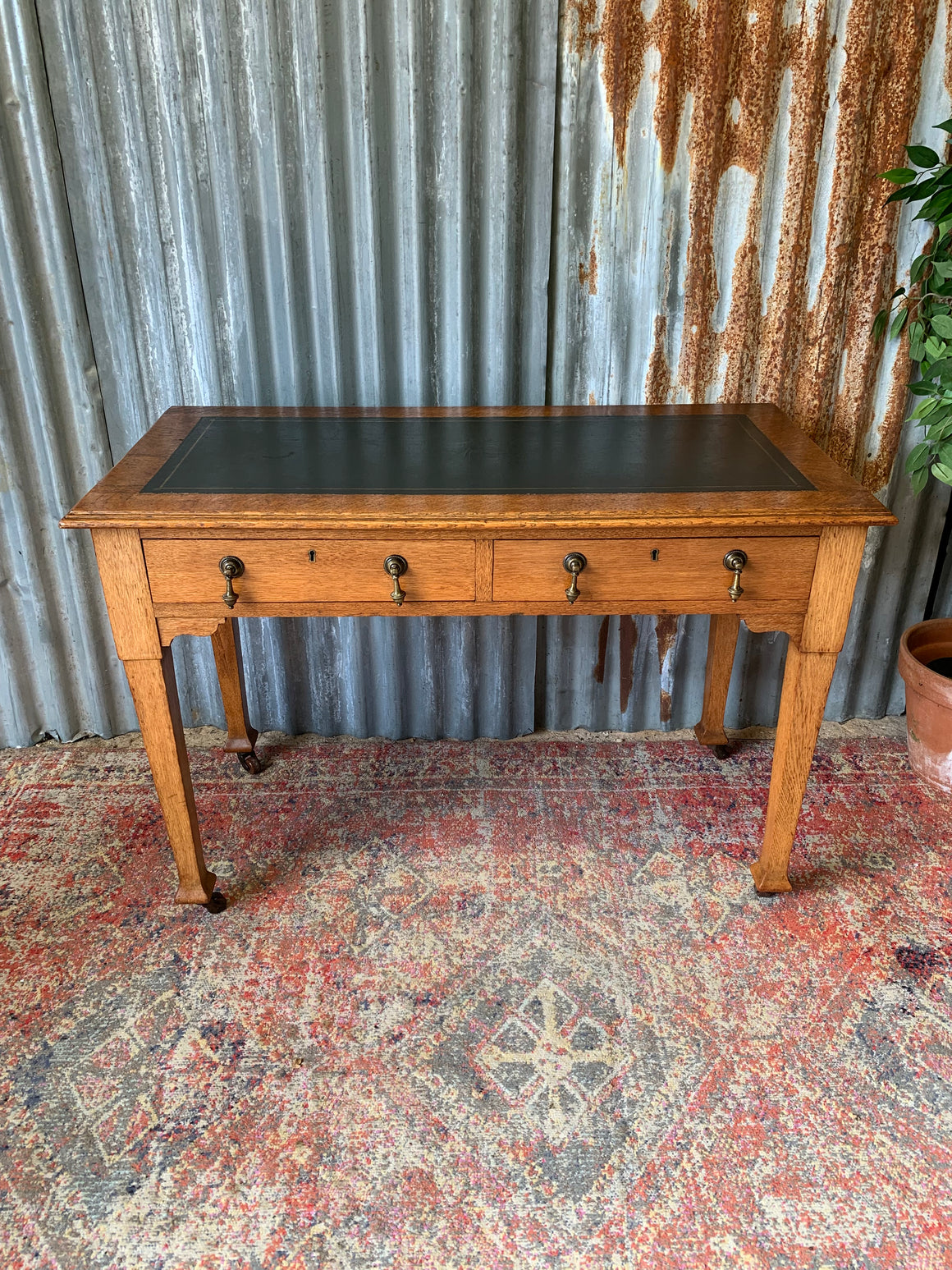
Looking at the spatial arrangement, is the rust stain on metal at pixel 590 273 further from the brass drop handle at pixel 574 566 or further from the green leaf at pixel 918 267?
the brass drop handle at pixel 574 566

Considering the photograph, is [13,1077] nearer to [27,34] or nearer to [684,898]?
[684,898]

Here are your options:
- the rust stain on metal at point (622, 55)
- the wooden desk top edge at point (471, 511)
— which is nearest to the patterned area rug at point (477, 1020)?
the wooden desk top edge at point (471, 511)

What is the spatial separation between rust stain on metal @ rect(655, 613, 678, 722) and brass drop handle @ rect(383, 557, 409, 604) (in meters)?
1.08

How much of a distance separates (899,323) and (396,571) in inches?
57.3

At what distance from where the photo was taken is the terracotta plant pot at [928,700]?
8.32 ft

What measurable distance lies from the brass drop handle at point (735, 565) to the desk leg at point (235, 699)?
1345mm

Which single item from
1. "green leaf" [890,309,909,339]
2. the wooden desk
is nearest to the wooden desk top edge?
the wooden desk

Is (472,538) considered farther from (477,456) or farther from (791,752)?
(791,752)

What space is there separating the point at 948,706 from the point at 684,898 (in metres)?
0.87

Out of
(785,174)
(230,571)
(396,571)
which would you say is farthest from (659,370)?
(230,571)

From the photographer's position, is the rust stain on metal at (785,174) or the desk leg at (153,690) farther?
the rust stain on metal at (785,174)

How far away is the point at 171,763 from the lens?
6.94 ft

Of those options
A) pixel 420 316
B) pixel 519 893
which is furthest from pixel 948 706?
pixel 420 316

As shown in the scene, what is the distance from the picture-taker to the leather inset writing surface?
6.28 ft
